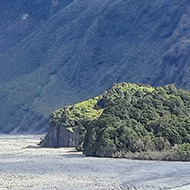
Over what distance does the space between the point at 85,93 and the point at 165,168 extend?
89.5 meters

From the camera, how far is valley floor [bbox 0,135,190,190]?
38.4 meters

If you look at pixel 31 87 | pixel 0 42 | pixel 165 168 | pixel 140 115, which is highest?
pixel 0 42

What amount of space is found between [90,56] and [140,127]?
288ft

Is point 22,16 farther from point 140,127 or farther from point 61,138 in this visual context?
point 140,127

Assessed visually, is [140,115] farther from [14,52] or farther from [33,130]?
[14,52]

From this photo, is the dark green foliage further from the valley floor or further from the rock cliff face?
the rock cliff face

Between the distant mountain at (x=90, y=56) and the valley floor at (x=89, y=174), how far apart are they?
2551 inches

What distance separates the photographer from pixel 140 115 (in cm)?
5969

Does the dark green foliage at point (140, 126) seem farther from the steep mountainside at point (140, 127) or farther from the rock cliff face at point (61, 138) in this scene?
the rock cliff face at point (61, 138)

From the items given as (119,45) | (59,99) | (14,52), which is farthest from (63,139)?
(14,52)

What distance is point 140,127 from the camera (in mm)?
57062

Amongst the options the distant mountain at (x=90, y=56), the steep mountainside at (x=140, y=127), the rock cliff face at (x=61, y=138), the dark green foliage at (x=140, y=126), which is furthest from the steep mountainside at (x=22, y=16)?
the dark green foliage at (x=140, y=126)

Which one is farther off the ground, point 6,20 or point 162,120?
point 6,20

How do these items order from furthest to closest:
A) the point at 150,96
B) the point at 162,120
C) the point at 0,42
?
the point at 0,42
the point at 150,96
the point at 162,120
